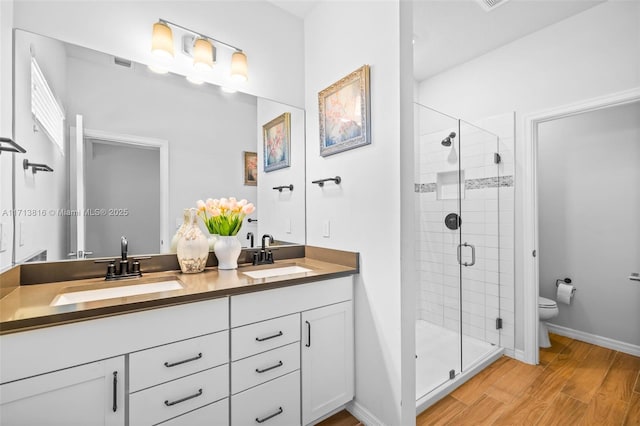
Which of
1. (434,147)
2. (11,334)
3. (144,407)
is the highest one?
(434,147)

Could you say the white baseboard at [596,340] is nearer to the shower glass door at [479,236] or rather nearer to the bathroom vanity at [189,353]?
the shower glass door at [479,236]

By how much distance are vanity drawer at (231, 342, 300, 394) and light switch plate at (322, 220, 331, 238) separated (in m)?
0.74

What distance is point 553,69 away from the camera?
2.41 m

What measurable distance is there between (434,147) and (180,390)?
2633mm

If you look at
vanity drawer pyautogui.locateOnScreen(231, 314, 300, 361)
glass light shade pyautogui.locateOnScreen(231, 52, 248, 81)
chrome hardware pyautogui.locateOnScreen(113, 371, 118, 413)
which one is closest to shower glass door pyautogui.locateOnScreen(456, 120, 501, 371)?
vanity drawer pyautogui.locateOnScreen(231, 314, 300, 361)

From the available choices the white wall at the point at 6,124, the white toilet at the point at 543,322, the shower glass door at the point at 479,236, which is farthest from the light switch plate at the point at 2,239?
the white toilet at the point at 543,322

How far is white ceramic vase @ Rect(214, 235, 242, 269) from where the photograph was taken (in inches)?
68.2

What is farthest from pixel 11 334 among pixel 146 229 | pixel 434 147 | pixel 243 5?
pixel 434 147

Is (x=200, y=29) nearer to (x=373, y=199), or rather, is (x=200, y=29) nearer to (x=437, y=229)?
(x=373, y=199)

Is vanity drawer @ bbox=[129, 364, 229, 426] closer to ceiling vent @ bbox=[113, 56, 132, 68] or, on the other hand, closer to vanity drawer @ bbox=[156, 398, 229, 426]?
vanity drawer @ bbox=[156, 398, 229, 426]

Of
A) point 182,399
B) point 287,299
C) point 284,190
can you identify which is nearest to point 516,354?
point 287,299

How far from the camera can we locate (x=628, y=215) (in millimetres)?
2586

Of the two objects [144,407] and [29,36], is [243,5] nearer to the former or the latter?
[29,36]

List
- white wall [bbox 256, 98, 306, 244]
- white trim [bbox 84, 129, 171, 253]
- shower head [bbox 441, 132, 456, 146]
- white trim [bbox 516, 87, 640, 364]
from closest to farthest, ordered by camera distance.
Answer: white trim [bbox 84, 129, 171, 253] → white wall [bbox 256, 98, 306, 244] → white trim [bbox 516, 87, 640, 364] → shower head [bbox 441, 132, 456, 146]
